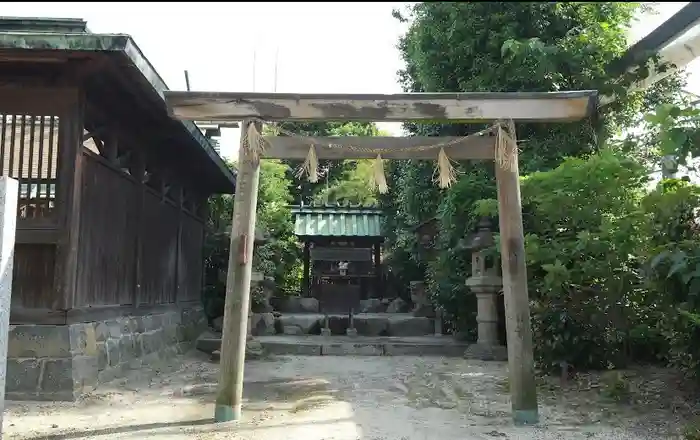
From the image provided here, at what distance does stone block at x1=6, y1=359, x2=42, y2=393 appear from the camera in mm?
7227

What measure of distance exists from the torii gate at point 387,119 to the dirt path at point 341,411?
0.65 metres

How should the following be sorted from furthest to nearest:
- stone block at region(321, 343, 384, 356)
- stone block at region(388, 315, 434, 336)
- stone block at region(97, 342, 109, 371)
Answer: stone block at region(388, 315, 434, 336)
stone block at region(321, 343, 384, 356)
stone block at region(97, 342, 109, 371)

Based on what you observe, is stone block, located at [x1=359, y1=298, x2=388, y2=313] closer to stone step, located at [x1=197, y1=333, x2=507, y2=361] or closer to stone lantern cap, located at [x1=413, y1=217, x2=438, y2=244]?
stone lantern cap, located at [x1=413, y1=217, x2=438, y2=244]

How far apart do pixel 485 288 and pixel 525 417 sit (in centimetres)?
653

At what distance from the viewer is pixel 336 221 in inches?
816

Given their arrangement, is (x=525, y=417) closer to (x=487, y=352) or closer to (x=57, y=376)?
(x=57, y=376)

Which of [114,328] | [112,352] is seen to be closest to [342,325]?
[114,328]

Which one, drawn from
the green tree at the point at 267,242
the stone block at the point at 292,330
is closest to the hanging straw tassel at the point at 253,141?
the green tree at the point at 267,242

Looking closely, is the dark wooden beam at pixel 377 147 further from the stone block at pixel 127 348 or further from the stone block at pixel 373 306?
the stone block at pixel 373 306

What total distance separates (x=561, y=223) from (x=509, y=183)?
2.92 metres

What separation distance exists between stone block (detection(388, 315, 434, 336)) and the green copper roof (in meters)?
4.18

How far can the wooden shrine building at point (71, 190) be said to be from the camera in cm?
723


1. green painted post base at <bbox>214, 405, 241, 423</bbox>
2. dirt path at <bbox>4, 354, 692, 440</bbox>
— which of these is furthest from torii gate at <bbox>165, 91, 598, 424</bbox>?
dirt path at <bbox>4, 354, 692, 440</bbox>

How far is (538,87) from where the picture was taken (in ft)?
40.9
